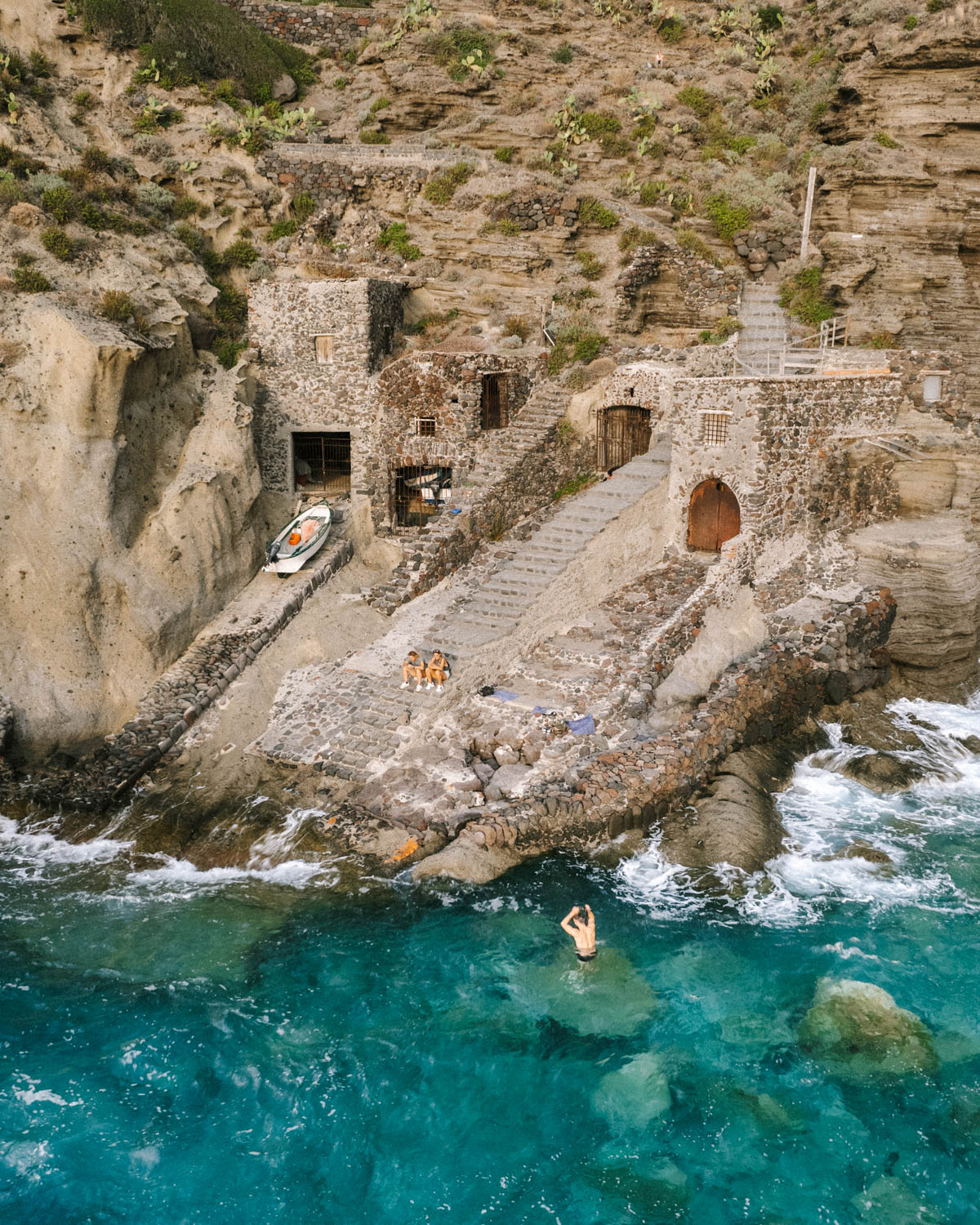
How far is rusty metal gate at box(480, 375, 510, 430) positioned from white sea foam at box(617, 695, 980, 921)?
1125 centimetres

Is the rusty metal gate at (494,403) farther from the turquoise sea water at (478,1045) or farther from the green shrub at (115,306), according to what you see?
the turquoise sea water at (478,1045)

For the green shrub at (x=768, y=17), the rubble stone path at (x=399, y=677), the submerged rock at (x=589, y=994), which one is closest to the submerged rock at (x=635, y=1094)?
the submerged rock at (x=589, y=994)

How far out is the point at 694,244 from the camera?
28672mm

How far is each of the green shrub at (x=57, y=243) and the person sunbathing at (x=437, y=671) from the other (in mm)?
12637

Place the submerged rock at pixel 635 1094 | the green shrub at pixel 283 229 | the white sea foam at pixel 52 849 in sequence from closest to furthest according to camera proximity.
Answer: the submerged rock at pixel 635 1094
the white sea foam at pixel 52 849
the green shrub at pixel 283 229

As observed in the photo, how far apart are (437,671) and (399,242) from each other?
1495cm

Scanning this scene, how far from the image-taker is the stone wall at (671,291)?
1081 inches

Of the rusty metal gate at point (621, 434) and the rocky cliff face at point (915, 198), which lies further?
the rocky cliff face at point (915, 198)

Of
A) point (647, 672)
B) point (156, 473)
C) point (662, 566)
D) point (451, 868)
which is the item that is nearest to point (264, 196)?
point (156, 473)

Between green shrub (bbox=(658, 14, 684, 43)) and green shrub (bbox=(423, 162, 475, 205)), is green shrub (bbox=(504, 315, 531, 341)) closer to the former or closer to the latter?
green shrub (bbox=(423, 162, 475, 205))

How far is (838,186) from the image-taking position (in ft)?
92.8

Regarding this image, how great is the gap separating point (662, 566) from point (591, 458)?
4524mm

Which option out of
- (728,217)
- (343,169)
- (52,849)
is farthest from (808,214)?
(52,849)

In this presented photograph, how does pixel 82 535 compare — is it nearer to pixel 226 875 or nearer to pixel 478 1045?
pixel 226 875
